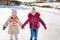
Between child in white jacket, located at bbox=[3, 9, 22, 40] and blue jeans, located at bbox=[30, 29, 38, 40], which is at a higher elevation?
child in white jacket, located at bbox=[3, 9, 22, 40]

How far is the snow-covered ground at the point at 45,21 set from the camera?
0.56 metres

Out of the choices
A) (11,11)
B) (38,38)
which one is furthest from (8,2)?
(38,38)

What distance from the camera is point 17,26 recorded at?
578 millimetres

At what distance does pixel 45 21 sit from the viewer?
0.57 meters

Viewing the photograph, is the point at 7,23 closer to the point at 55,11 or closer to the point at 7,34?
the point at 7,34

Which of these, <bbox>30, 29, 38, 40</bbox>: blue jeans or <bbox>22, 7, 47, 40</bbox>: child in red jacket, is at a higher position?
<bbox>22, 7, 47, 40</bbox>: child in red jacket

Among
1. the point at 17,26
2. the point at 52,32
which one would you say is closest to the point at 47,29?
the point at 52,32

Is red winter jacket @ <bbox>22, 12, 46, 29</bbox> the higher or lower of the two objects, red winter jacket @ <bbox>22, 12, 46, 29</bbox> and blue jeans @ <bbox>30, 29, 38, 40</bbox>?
the higher

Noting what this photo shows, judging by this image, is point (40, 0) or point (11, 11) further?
point (40, 0)

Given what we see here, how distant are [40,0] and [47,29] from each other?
0.20m

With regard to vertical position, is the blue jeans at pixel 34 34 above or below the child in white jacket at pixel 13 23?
below

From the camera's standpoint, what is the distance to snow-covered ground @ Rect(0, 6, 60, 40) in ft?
1.85

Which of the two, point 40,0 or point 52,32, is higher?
point 40,0

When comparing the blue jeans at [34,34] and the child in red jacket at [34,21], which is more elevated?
the child in red jacket at [34,21]
